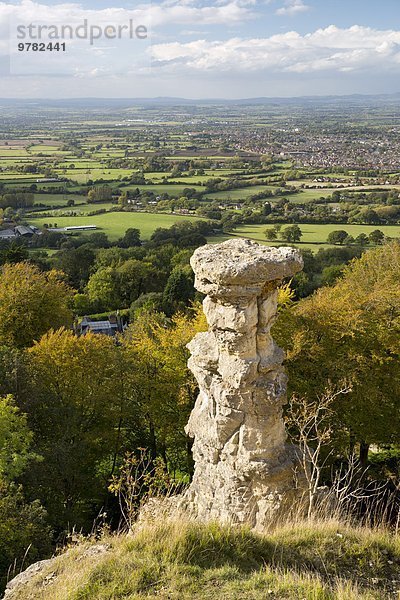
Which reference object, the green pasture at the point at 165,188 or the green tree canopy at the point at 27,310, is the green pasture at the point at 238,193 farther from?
the green tree canopy at the point at 27,310

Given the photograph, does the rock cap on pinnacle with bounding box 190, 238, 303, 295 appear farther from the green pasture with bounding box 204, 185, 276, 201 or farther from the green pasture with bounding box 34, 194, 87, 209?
the green pasture with bounding box 204, 185, 276, 201

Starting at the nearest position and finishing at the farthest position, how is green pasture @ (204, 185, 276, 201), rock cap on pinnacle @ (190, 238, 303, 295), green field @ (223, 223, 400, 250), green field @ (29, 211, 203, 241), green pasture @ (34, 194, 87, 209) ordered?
1. rock cap on pinnacle @ (190, 238, 303, 295)
2. green field @ (223, 223, 400, 250)
3. green field @ (29, 211, 203, 241)
4. green pasture @ (34, 194, 87, 209)
5. green pasture @ (204, 185, 276, 201)

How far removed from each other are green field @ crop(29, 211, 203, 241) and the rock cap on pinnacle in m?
59.3

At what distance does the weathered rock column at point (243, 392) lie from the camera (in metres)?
10.3

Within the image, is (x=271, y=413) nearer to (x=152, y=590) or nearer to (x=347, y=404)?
(x=152, y=590)

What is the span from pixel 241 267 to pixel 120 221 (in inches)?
2697

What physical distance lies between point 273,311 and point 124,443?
1271cm

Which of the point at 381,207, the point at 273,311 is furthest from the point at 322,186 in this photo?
the point at 273,311

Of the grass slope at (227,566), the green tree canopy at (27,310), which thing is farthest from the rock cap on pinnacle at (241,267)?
the green tree canopy at (27,310)

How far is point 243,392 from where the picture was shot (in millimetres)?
10570

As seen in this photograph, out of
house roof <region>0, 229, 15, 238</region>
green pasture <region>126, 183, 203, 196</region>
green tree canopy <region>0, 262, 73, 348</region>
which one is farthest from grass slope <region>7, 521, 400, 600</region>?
green pasture <region>126, 183, 203, 196</region>

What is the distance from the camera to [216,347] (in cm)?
1104

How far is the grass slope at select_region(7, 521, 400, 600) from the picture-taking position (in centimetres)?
646

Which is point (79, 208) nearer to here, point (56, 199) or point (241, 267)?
point (56, 199)
